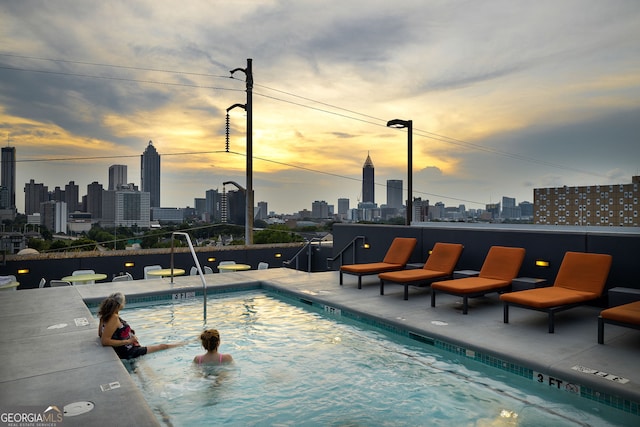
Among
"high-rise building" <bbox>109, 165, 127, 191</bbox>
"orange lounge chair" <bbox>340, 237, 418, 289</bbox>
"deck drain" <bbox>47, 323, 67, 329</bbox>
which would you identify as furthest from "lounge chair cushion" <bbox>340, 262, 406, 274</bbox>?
"high-rise building" <bbox>109, 165, 127, 191</bbox>

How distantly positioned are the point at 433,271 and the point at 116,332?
4.84 m

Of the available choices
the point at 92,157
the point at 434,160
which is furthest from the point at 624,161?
the point at 92,157

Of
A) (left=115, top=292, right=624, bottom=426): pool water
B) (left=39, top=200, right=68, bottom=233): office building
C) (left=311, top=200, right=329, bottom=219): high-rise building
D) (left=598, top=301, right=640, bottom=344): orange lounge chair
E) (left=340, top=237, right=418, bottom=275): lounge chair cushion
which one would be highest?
(left=311, top=200, right=329, bottom=219): high-rise building

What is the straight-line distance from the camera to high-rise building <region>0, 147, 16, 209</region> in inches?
473

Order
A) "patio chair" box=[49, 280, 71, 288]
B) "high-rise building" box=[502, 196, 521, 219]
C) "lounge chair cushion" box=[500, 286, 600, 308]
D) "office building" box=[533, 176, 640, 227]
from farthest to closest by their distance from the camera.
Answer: "office building" box=[533, 176, 640, 227] < "high-rise building" box=[502, 196, 521, 219] < "patio chair" box=[49, 280, 71, 288] < "lounge chair cushion" box=[500, 286, 600, 308]

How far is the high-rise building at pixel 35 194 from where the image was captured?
1310 centimetres

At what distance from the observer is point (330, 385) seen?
13.1 ft

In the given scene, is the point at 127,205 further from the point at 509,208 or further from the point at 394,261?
the point at 509,208

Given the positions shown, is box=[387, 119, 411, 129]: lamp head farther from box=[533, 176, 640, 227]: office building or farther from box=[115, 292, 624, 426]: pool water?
box=[533, 176, 640, 227]: office building

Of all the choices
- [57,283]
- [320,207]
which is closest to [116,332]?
[57,283]

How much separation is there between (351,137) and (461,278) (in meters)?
15.9

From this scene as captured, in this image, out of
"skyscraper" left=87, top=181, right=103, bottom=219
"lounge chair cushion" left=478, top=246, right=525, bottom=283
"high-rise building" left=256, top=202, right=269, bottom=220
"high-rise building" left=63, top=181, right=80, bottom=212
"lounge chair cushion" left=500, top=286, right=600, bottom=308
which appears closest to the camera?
"lounge chair cushion" left=500, top=286, right=600, bottom=308

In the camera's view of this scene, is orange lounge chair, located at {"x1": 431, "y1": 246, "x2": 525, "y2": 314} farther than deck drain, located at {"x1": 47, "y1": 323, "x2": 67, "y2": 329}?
Yes

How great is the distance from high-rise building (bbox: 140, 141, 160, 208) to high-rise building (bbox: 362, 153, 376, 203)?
10392 mm
